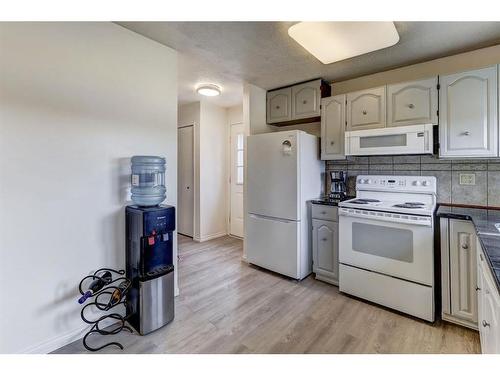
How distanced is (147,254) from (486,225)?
7.56ft

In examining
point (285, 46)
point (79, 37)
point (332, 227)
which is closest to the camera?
point (79, 37)

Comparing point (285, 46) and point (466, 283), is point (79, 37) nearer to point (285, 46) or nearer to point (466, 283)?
point (285, 46)

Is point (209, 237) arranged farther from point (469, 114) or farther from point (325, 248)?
Answer: point (469, 114)

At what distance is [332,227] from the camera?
2547 mm

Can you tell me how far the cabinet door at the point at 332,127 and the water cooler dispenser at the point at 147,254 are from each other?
185 cm

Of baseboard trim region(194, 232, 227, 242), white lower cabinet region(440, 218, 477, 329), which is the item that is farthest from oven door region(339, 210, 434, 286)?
baseboard trim region(194, 232, 227, 242)

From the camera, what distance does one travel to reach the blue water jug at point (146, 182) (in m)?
1.92

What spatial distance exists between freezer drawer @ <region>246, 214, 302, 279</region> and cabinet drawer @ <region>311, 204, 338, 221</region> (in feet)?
0.76

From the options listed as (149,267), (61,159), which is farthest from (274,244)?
(61,159)

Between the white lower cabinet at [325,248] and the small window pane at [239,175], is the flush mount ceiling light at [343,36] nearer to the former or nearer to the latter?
the white lower cabinet at [325,248]

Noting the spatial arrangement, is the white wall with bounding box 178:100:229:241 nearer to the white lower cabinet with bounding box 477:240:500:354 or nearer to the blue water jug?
the blue water jug

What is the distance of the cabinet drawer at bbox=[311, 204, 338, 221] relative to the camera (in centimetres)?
252

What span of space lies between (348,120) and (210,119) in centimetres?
246
